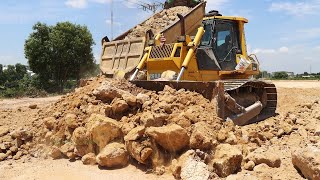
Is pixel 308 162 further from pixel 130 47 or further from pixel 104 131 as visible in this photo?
pixel 130 47

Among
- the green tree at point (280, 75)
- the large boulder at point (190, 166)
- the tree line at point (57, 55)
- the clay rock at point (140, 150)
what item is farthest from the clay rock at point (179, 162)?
the green tree at point (280, 75)

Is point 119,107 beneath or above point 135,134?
above

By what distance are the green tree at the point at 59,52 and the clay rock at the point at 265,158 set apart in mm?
18929

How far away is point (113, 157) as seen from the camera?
505 centimetres

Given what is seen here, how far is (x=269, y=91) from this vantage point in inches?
337

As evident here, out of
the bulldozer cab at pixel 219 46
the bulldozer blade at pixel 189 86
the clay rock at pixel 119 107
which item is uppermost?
the bulldozer cab at pixel 219 46

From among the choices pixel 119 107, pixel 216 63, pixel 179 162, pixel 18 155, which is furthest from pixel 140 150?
pixel 216 63

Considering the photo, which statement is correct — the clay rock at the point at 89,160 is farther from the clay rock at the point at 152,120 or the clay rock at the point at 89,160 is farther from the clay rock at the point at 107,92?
the clay rock at the point at 107,92

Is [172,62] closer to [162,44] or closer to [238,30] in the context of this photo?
[162,44]

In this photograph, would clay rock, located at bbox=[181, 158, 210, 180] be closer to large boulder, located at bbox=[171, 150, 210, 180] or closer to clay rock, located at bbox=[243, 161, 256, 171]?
large boulder, located at bbox=[171, 150, 210, 180]

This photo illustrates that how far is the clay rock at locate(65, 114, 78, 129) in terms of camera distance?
596cm

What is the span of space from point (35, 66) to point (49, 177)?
18307mm

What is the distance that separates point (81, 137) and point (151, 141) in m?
1.22

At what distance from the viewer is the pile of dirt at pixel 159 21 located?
11.2 meters
